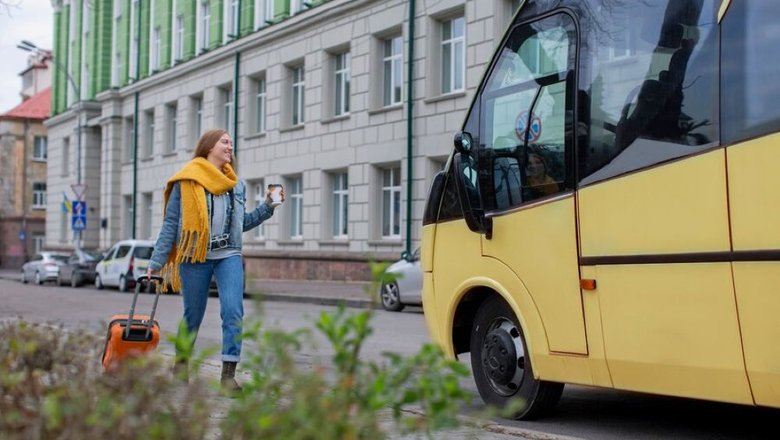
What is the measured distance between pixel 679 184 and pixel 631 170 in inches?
15.7

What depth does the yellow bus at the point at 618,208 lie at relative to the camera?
16.0ft

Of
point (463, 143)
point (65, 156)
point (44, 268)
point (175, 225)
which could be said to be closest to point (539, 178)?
point (463, 143)

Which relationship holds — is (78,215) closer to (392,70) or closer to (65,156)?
(392,70)

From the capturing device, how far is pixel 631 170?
5.59 metres

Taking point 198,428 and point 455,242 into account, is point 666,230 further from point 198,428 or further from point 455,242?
point 198,428

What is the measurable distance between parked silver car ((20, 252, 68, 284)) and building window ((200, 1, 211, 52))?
9446mm

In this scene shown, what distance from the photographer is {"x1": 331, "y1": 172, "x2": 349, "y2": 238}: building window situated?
3066cm

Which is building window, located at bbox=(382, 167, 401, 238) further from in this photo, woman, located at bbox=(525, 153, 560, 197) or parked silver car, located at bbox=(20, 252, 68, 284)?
woman, located at bbox=(525, 153, 560, 197)

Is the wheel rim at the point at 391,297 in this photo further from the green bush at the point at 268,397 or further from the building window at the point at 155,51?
the building window at the point at 155,51

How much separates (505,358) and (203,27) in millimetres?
35154

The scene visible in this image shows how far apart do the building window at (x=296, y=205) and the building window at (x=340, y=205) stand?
202 centimetres

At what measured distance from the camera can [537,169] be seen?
6.41 m

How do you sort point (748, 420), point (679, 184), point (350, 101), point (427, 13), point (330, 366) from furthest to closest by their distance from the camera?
point (350, 101) → point (427, 13) → point (748, 420) → point (679, 184) → point (330, 366)

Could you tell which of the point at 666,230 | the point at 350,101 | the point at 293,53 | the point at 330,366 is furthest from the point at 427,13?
the point at 330,366
